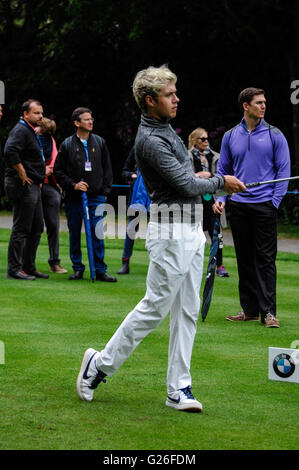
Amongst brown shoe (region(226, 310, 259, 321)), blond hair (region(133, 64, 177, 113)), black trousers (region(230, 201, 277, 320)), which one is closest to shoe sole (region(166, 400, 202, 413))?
blond hair (region(133, 64, 177, 113))

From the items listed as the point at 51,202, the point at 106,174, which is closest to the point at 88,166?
the point at 106,174

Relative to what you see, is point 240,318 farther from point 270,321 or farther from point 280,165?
point 280,165

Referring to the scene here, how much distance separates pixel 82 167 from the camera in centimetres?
1111

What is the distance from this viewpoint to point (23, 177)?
35.3 ft

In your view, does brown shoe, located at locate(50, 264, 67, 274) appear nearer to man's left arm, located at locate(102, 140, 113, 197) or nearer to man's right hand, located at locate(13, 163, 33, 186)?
man's left arm, located at locate(102, 140, 113, 197)

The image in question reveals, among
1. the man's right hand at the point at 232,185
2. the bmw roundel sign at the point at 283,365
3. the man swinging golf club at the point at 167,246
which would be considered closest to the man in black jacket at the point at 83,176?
the bmw roundel sign at the point at 283,365

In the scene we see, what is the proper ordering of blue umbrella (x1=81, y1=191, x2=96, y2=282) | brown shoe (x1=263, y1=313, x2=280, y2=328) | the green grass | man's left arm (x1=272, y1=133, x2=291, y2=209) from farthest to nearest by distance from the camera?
blue umbrella (x1=81, y1=191, x2=96, y2=282) → man's left arm (x1=272, y1=133, x2=291, y2=209) → brown shoe (x1=263, y1=313, x2=280, y2=328) → the green grass

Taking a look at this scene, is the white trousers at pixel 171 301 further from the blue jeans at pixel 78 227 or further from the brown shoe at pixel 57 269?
the brown shoe at pixel 57 269

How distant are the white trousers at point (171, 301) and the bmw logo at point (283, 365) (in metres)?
0.71

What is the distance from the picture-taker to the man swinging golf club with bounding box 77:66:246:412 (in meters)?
5.18

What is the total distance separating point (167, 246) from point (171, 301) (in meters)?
0.33

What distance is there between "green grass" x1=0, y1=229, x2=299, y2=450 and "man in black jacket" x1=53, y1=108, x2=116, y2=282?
159cm

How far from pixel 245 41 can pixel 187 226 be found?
17485mm
